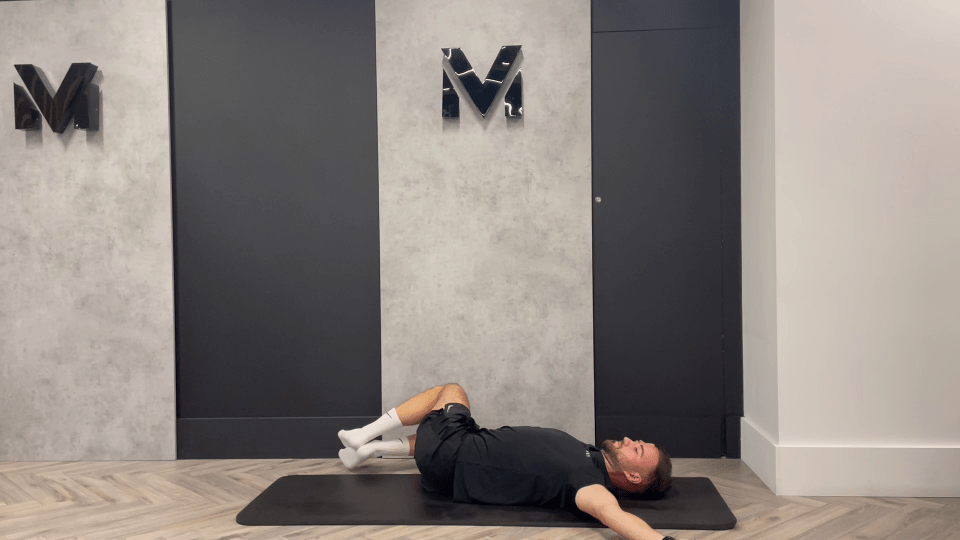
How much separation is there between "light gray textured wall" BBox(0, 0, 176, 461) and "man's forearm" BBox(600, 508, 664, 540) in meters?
2.65

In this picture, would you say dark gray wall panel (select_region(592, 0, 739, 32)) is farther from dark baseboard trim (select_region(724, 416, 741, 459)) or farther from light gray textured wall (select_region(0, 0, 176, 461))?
light gray textured wall (select_region(0, 0, 176, 461))

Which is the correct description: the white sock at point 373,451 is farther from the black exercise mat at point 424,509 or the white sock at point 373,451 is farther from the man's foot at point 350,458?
the black exercise mat at point 424,509

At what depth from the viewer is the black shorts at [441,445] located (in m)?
2.99

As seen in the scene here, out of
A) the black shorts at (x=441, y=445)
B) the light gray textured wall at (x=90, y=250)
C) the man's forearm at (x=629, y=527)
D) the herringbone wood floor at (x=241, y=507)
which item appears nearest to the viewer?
the man's forearm at (x=629, y=527)

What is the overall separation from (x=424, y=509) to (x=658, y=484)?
40.8 inches

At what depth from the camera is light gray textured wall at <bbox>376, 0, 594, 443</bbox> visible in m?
3.76

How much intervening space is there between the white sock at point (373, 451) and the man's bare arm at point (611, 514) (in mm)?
1187

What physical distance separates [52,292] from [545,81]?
3137 millimetres

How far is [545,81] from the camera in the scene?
3.77 m

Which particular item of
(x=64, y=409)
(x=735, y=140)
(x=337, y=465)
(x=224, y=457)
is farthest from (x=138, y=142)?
→ (x=735, y=140)

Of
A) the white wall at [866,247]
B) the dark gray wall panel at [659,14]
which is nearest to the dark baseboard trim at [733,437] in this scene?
the white wall at [866,247]

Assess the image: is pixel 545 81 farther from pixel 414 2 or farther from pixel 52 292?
pixel 52 292

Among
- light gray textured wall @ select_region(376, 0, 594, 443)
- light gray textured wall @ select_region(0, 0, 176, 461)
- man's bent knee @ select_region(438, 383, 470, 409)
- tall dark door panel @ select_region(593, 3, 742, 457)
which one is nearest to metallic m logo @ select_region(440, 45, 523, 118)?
light gray textured wall @ select_region(376, 0, 594, 443)

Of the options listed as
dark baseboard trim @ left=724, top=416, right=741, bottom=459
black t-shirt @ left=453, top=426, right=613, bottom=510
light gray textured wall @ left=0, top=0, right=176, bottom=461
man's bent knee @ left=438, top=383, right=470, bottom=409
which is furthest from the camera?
light gray textured wall @ left=0, top=0, right=176, bottom=461
